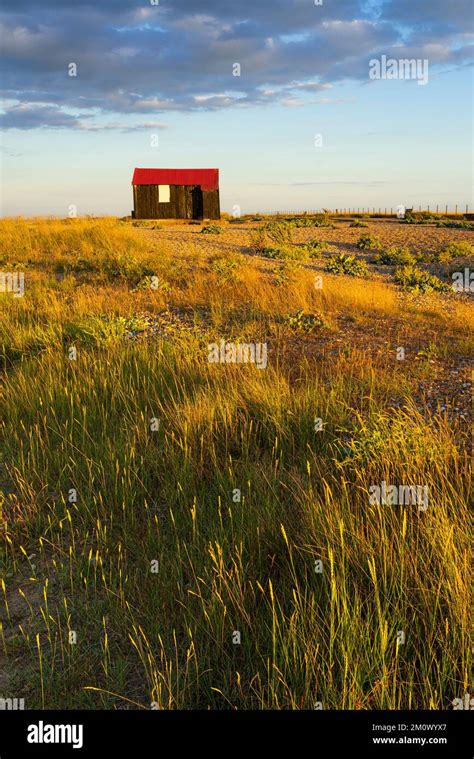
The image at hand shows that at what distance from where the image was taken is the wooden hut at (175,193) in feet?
122

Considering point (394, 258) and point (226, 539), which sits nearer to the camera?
point (226, 539)

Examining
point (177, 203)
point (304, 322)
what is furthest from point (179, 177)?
point (304, 322)

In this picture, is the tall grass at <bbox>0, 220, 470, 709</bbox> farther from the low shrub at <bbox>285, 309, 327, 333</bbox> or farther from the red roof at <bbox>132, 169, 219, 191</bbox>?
the red roof at <bbox>132, 169, 219, 191</bbox>

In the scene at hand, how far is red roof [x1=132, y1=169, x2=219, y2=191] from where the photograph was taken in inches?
1462

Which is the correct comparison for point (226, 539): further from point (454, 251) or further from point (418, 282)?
point (454, 251)

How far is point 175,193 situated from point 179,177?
1118 mm

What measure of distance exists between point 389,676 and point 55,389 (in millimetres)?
3923

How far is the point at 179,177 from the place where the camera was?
1476 inches

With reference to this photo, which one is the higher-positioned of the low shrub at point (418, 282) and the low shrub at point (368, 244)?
the low shrub at point (368, 244)

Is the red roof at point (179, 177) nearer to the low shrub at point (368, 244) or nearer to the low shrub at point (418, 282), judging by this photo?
the low shrub at point (368, 244)

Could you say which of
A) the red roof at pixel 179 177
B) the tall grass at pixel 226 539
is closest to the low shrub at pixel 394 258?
the tall grass at pixel 226 539

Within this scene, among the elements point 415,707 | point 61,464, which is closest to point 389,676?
point 415,707

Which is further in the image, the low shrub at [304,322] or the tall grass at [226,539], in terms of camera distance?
the low shrub at [304,322]

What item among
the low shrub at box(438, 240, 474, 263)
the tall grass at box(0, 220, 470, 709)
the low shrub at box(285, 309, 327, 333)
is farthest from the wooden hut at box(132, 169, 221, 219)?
the tall grass at box(0, 220, 470, 709)
